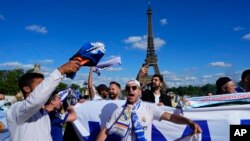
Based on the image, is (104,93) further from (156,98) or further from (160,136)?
(160,136)

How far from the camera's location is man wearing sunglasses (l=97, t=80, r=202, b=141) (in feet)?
16.0

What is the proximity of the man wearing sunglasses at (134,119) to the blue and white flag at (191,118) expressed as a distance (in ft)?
2.14

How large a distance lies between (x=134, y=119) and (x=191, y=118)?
153 cm

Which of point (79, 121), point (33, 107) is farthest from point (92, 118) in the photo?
point (33, 107)

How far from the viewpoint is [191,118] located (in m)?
5.98

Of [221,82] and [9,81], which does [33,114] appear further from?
[9,81]

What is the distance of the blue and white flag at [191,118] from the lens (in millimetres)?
5641

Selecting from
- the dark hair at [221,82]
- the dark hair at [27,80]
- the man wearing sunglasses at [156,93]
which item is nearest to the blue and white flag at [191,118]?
the man wearing sunglasses at [156,93]

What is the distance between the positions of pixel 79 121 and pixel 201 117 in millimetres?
2532

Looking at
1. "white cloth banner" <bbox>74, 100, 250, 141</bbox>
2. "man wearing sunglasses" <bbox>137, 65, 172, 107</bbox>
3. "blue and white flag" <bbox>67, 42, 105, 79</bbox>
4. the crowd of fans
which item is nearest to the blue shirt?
the crowd of fans

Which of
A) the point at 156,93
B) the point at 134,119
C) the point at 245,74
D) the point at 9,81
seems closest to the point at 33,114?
the point at 134,119

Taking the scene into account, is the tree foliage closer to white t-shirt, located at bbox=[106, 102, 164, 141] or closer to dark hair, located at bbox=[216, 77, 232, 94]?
dark hair, located at bbox=[216, 77, 232, 94]

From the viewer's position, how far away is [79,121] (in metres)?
7.08

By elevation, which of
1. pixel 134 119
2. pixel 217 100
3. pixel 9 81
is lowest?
pixel 134 119
